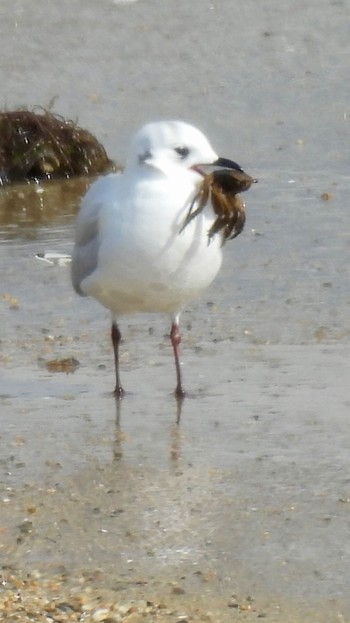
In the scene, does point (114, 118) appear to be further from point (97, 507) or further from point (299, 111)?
point (97, 507)

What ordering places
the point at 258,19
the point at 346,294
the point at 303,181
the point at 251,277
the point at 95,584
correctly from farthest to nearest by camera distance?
the point at 258,19
the point at 303,181
the point at 251,277
the point at 346,294
the point at 95,584

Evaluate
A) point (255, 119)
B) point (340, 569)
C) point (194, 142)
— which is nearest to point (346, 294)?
point (194, 142)

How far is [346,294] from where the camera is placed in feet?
23.1

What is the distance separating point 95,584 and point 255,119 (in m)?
7.20

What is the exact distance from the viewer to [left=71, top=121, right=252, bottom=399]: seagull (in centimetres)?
560

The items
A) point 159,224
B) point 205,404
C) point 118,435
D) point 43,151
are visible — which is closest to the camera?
point 118,435

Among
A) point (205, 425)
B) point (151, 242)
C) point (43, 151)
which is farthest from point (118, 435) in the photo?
point (43, 151)

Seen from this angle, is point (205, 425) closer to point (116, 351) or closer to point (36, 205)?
point (116, 351)

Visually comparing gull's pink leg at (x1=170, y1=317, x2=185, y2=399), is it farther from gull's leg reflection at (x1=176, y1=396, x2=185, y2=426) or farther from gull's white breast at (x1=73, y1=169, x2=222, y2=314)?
gull's white breast at (x1=73, y1=169, x2=222, y2=314)

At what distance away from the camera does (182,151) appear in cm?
563

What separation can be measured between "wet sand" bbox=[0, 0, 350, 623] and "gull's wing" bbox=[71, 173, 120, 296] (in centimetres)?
38

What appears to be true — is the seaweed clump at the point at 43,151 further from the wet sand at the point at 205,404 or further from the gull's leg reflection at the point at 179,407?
the gull's leg reflection at the point at 179,407

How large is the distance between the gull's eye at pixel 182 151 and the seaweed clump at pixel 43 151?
4477mm

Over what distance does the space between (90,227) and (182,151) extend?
0.60m
